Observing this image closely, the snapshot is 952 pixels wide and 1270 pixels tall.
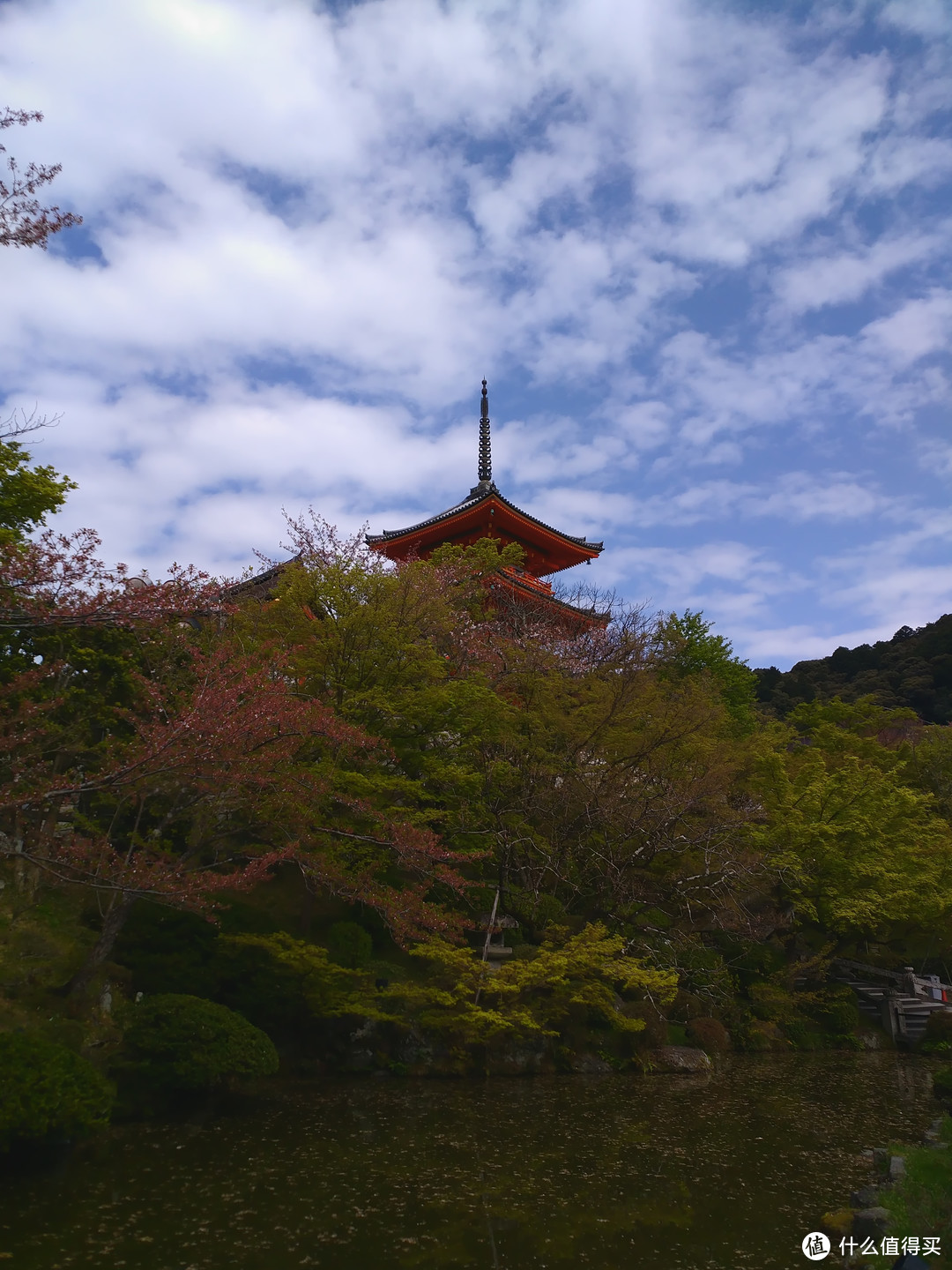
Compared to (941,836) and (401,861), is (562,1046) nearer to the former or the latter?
(401,861)

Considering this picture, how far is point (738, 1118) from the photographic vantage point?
32.7ft

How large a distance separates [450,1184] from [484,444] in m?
23.8

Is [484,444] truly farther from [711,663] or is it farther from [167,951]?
[167,951]

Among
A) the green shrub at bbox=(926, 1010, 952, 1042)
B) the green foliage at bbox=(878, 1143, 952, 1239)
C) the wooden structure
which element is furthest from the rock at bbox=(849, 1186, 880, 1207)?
the wooden structure

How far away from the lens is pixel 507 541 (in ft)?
85.9

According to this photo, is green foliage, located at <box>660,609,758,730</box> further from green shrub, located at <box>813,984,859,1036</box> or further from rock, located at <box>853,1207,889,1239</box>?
rock, located at <box>853,1207,889,1239</box>

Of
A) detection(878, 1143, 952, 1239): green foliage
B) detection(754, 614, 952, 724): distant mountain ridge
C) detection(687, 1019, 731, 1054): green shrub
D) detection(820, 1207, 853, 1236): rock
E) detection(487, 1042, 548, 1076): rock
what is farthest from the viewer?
detection(754, 614, 952, 724): distant mountain ridge

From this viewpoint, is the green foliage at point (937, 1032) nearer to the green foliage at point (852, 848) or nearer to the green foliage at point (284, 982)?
the green foliage at point (852, 848)

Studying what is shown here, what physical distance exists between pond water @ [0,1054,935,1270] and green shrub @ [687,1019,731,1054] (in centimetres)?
406

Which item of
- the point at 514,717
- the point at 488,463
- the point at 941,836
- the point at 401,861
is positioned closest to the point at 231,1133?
the point at 401,861

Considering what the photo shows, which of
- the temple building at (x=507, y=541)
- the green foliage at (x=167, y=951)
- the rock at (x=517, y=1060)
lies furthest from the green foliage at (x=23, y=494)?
the temple building at (x=507, y=541)

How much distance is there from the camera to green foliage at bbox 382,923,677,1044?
11.0 metres

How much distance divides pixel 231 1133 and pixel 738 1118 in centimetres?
589

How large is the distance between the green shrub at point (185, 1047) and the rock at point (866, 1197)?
5852mm
